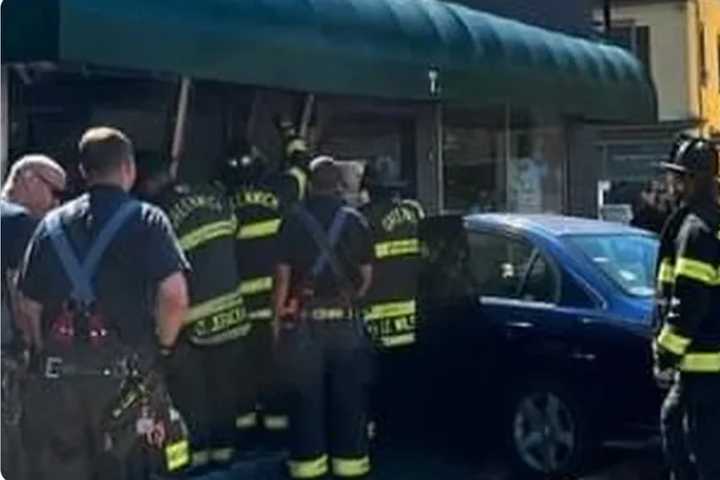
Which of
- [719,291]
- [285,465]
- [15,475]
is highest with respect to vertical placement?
[719,291]

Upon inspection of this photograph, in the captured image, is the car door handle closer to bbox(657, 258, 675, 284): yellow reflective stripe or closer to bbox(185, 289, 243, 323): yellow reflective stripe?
bbox(185, 289, 243, 323): yellow reflective stripe

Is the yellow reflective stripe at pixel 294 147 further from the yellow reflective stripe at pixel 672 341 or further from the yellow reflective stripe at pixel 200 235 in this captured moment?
the yellow reflective stripe at pixel 672 341

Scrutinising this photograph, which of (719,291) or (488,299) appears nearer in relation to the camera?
(719,291)

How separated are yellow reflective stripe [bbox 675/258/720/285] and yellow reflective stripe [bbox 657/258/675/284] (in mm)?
144

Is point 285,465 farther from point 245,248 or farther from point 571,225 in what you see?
point 571,225

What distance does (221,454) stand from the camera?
880cm

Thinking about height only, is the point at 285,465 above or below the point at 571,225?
below

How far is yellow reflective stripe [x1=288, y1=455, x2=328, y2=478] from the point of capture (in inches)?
328

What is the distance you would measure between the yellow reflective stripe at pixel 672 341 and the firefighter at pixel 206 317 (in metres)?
2.56

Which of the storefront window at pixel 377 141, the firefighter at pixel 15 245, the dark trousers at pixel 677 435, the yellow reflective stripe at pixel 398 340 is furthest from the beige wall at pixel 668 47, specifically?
the firefighter at pixel 15 245

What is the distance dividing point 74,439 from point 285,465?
3625 millimetres

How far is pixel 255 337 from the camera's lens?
895cm

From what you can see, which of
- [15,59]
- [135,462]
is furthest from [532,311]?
[135,462]

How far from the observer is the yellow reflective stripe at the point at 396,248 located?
9312 millimetres
